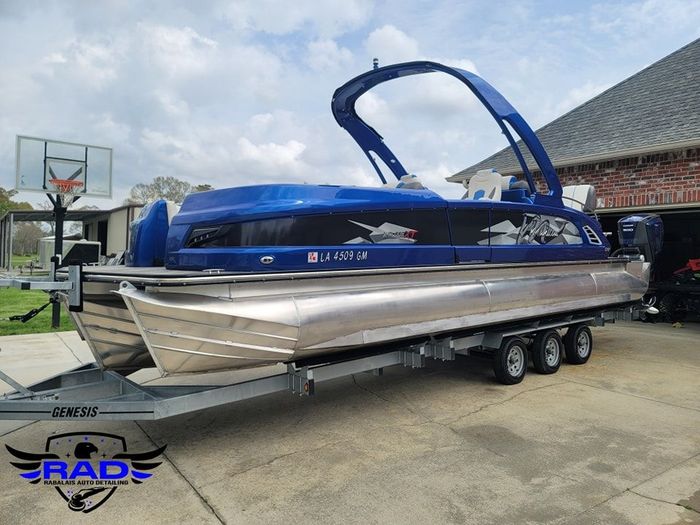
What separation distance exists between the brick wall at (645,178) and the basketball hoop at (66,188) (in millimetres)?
9475

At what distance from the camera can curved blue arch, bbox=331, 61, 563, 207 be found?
18.4 feet

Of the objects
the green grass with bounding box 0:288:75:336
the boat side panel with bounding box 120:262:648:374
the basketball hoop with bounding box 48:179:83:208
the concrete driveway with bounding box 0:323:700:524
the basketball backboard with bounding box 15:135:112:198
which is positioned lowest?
the concrete driveway with bounding box 0:323:700:524

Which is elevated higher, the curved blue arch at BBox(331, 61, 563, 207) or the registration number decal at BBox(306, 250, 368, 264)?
the curved blue arch at BBox(331, 61, 563, 207)

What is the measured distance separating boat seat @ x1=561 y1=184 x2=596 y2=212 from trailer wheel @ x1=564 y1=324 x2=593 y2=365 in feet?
5.48

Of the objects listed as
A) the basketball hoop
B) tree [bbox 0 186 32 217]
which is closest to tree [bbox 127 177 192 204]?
tree [bbox 0 186 32 217]

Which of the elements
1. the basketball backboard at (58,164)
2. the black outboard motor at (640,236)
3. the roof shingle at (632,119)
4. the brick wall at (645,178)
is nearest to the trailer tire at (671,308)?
the brick wall at (645,178)

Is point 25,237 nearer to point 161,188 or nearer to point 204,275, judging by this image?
point 161,188

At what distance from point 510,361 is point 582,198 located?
3.11 meters

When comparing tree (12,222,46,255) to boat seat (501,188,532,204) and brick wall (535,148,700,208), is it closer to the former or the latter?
brick wall (535,148,700,208)

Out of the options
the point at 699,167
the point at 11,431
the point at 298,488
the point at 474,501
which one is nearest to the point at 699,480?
the point at 474,501

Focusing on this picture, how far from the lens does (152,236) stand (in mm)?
4746

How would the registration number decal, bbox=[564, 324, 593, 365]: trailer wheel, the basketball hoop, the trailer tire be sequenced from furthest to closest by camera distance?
the trailer tire → the basketball hoop → bbox=[564, 324, 593, 365]: trailer wheel → the registration number decal

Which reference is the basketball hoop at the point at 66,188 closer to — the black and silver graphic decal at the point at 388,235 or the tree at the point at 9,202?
the black and silver graphic decal at the point at 388,235

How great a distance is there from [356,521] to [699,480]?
7.26ft
